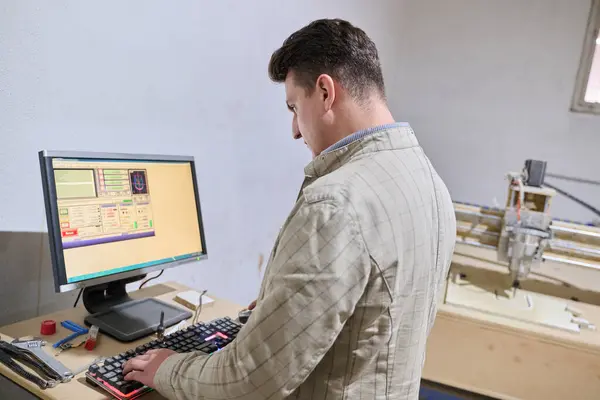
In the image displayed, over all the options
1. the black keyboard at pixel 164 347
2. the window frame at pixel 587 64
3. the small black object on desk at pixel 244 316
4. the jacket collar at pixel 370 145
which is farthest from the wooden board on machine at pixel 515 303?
the window frame at pixel 587 64

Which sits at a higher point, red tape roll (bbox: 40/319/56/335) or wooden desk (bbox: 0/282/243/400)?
red tape roll (bbox: 40/319/56/335)

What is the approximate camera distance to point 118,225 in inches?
43.7

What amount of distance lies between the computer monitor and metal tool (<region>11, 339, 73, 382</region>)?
12 cm

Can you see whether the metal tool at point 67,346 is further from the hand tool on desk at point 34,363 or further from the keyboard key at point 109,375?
the keyboard key at point 109,375

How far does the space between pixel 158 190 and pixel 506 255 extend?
1449 mm

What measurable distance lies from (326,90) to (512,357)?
4.62ft

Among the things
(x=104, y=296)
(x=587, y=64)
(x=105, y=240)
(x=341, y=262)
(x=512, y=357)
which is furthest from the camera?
(x=587, y=64)

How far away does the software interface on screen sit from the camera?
3.29 feet

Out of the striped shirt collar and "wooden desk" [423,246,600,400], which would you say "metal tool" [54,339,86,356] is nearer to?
the striped shirt collar

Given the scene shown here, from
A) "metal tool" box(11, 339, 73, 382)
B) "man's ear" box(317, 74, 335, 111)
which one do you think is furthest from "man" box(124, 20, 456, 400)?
"metal tool" box(11, 339, 73, 382)

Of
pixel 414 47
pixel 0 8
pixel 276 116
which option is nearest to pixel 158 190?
pixel 0 8

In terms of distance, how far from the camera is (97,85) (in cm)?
125

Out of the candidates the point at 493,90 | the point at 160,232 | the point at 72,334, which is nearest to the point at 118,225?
the point at 160,232

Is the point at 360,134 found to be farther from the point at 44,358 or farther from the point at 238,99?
the point at 238,99
